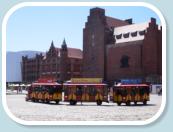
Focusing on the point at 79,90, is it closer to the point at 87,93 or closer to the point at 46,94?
the point at 87,93

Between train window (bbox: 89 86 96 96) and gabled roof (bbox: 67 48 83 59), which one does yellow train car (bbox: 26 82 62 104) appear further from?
gabled roof (bbox: 67 48 83 59)

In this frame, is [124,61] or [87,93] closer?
[87,93]

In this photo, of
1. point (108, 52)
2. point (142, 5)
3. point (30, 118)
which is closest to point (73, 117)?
point (30, 118)

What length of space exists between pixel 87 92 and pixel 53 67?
1.36m

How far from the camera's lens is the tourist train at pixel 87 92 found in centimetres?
678

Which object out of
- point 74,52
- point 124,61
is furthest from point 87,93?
point 124,61

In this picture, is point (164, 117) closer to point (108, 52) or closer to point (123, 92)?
point (123, 92)

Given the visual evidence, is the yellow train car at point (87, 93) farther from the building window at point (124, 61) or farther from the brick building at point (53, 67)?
the building window at point (124, 61)

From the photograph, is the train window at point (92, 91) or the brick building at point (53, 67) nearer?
the brick building at point (53, 67)

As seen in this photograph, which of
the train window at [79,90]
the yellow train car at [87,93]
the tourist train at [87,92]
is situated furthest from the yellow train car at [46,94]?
the train window at [79,90]

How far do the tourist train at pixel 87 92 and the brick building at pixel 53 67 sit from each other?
418 mm

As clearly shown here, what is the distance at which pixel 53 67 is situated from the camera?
6.00m

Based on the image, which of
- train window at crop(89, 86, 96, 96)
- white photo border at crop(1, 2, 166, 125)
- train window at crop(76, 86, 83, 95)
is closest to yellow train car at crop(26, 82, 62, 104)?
train window at crop(76, 86, 83, 95)

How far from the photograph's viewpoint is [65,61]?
6434 millimetres
